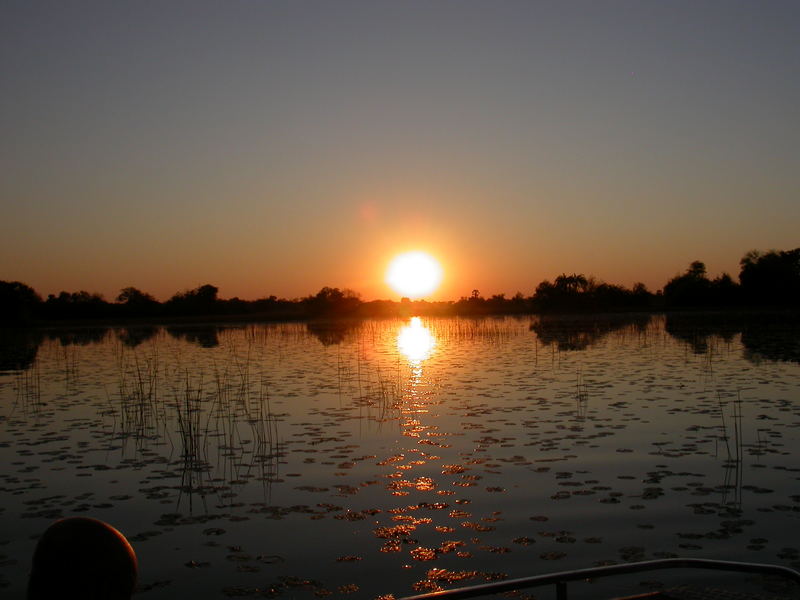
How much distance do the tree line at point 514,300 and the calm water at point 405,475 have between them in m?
60.2

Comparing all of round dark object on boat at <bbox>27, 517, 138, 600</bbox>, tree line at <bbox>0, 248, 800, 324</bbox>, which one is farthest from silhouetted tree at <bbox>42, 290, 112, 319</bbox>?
round dark object on boat at <bbox>27, 517, 138, 600</bbox>

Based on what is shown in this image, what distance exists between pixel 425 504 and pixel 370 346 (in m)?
28.5

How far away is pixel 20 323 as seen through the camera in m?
73.8

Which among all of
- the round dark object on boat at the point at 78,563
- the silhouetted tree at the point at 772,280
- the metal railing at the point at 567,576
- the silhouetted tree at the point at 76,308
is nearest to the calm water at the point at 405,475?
the metal railing at the point at 567,576

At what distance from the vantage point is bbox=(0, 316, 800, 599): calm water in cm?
659

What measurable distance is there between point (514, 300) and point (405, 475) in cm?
8988

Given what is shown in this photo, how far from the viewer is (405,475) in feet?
32.0

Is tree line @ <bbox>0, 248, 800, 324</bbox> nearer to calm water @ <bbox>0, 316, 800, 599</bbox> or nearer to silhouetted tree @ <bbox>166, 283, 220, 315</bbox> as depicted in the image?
silhouetted tree @ <bbox>166, 283, 220, 315</bbox>

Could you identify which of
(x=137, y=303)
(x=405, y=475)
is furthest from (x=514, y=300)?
(x=405, y=475)

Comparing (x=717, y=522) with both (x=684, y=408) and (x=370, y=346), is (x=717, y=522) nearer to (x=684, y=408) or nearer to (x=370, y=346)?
(x=684, y=408)

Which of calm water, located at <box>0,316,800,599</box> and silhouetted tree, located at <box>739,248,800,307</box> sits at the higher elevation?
silhouetted tree, located at <box>739,248,800,307</box>

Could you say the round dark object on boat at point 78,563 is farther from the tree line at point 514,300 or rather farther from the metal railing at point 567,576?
the tree line at point 514,300

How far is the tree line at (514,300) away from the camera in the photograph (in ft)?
241

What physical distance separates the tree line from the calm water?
60204 millimetres
